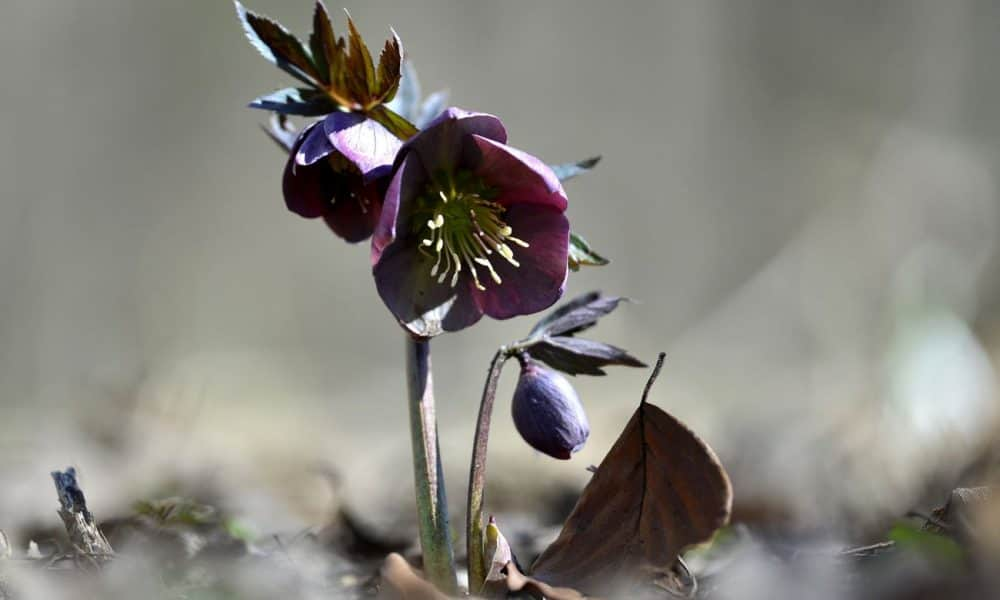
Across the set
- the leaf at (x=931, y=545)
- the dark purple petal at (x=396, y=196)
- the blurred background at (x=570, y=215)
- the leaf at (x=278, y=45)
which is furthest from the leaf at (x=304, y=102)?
the blurred background at (x=570, y=215)

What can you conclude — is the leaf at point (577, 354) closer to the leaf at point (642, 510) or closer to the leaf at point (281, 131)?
the leaf at point (642, 510)

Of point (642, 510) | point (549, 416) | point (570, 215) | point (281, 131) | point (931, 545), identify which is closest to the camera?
point (931, 545)

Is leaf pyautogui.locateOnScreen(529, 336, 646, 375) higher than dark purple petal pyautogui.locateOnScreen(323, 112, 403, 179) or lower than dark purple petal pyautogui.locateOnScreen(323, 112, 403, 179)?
lower

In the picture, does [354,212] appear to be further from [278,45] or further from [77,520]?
[77,520]

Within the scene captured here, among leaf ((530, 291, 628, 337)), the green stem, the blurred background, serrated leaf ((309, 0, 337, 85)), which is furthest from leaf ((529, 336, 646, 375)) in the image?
the blurred background

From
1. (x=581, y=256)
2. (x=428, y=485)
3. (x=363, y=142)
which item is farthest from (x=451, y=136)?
(x=428, y=485)

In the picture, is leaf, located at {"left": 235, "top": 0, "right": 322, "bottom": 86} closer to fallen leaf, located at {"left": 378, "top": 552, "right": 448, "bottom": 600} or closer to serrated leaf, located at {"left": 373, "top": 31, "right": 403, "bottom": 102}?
serrated leaf, located at {"left": 373, "top": 31, "right": 403, "bottom": 102}
